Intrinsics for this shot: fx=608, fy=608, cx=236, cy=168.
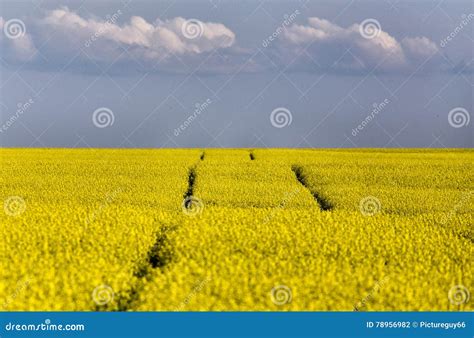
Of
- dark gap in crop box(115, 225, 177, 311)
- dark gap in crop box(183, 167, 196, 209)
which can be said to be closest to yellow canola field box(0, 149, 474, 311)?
dark gap in crop box(115, 225, 177, 311)

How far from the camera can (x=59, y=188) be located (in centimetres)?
2684

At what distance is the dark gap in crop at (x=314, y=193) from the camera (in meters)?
24.0

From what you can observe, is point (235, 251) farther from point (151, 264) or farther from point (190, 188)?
point (190, 188)

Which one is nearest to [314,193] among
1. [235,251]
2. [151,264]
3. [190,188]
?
[190,188]

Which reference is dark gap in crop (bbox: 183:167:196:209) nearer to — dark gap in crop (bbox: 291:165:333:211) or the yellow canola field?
the yellow canola field

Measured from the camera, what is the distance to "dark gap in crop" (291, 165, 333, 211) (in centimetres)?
2405

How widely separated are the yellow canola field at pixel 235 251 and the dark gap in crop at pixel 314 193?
0.38ft

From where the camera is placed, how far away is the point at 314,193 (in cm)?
2686

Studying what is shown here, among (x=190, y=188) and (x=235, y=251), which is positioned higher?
(x=190, y=188)

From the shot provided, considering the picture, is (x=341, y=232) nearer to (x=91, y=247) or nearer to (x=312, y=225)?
(x=312, y=225)

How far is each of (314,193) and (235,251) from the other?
553 inches

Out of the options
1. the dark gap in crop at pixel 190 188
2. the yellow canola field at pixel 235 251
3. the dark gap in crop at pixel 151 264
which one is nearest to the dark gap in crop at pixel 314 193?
the yellow canola field at pixel 235 251

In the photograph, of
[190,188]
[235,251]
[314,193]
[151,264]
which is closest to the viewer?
[151,264]

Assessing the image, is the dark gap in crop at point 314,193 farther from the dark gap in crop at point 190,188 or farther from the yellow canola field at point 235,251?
the dark gap in crop at point 190,188
